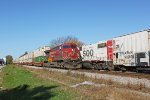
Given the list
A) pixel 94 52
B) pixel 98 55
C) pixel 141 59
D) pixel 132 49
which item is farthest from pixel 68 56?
pixel 141 59

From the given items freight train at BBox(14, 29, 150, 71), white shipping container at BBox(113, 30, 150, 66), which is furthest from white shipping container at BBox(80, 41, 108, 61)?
white shipping container at BBox(113, 30, 150, 66)

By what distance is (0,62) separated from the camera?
13425 centimetres

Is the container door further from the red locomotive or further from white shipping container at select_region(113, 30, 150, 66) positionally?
the red locomotive

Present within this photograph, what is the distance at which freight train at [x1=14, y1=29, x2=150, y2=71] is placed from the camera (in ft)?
91.0

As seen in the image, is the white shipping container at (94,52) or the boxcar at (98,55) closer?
the boxcar at (98,55)

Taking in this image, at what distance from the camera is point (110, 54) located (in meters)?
35.1

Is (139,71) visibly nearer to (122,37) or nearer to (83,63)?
(122,37)

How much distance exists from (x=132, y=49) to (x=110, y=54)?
5809 mm

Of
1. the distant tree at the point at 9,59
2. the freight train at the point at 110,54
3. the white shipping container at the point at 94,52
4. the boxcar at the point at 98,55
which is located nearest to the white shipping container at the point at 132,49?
the freight train at the point at 110,54

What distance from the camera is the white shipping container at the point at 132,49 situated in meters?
27.0

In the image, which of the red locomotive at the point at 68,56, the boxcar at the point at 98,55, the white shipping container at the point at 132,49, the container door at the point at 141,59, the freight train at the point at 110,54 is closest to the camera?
the white shipping container at the point at 132,49

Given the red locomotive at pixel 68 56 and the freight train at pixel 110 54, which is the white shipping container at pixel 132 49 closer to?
the freight train at pixel 110 54

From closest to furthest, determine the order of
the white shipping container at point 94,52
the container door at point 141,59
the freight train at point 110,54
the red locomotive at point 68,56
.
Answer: the container door at point 141,59 → the freight train at point 110,54 → the white shipping container at point 94,52 → the red locomotive at point 68,56

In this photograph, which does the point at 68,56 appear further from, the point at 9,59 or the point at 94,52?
the point at 9,59
